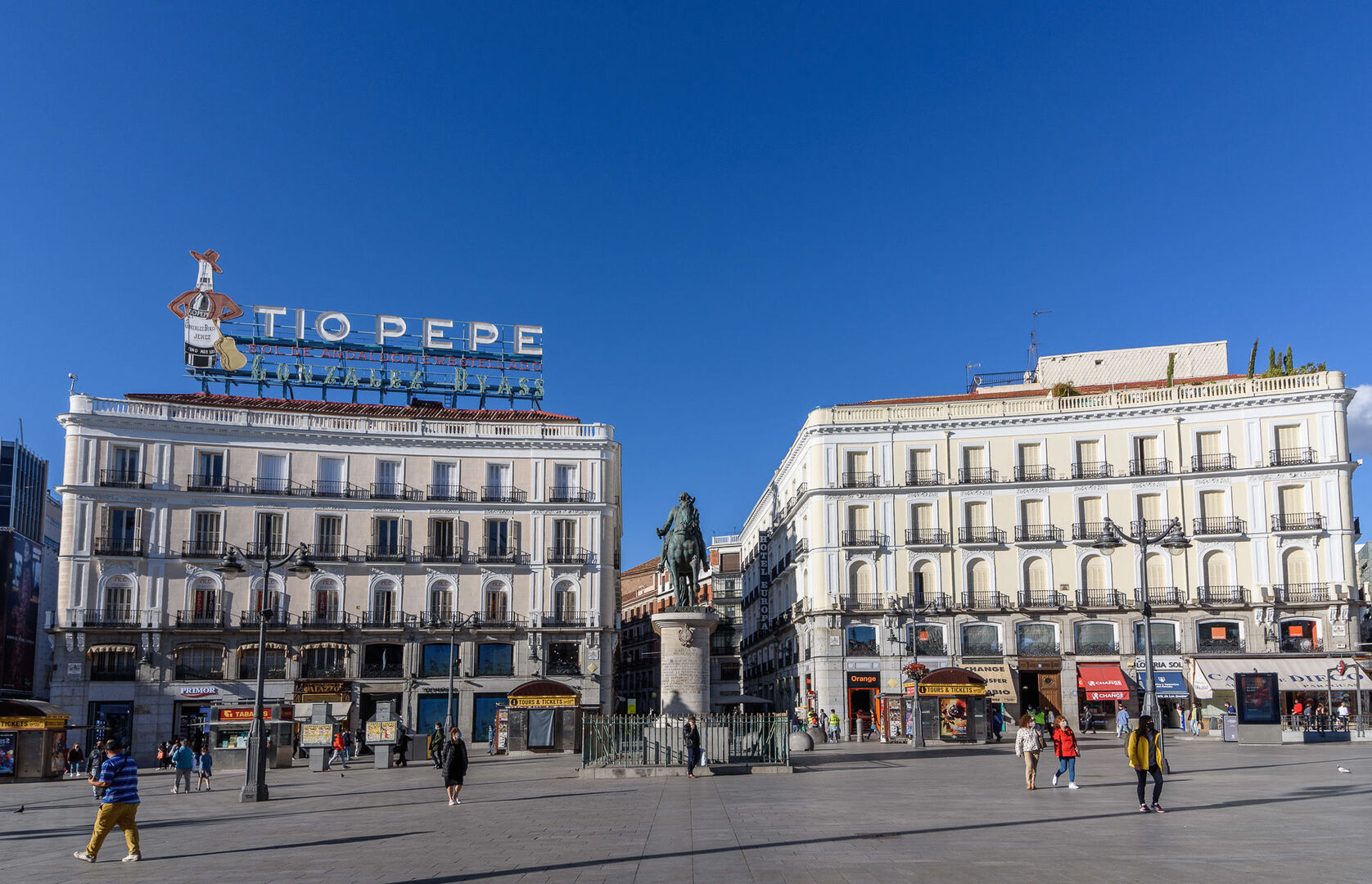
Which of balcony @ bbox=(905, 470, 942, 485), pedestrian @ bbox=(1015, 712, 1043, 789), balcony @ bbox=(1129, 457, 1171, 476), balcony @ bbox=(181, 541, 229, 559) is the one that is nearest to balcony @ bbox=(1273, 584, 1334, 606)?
balcony @ bbox=(1129, 457, 1171, 476)

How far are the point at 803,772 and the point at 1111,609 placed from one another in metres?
29.6

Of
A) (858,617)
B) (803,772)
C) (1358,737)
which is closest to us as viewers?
(803,772)

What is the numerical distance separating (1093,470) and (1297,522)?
9.00m

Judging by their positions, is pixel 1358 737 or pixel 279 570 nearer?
pixel 1358 737

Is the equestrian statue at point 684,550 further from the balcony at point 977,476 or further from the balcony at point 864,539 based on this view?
the balcony at point 977,476

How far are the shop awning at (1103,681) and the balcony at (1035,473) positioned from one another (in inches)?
349

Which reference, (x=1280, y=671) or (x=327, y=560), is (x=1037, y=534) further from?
(x=327, y=560)

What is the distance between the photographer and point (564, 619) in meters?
56.7

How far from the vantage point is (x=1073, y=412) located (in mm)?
56094

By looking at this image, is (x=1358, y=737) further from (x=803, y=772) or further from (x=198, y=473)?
(x=198, y=473)

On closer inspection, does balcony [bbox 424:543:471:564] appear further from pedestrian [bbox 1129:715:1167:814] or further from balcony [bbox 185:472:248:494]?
pedestrian [bbox 1129:715:1167:814]

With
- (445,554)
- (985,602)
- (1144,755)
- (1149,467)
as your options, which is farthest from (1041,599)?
(1144,755)

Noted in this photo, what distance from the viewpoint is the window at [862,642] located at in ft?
181

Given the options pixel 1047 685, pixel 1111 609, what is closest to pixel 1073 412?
pixel 1111 609
